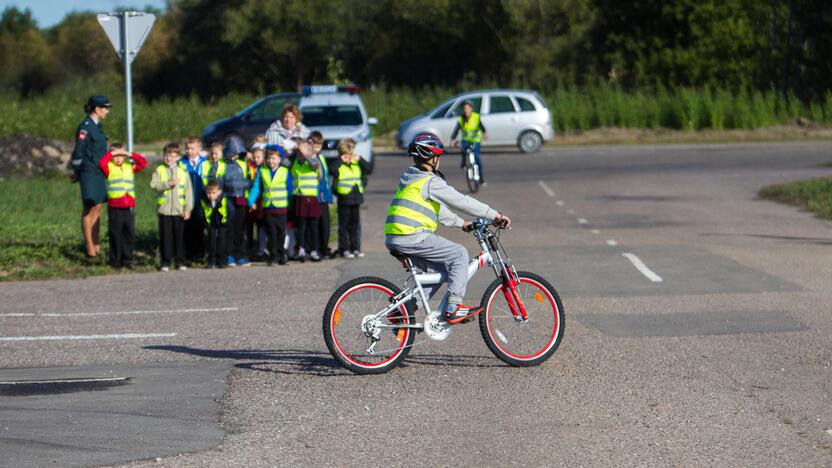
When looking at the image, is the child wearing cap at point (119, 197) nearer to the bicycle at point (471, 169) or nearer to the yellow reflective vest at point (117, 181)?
the yellow reflective vest at point (117, 181)

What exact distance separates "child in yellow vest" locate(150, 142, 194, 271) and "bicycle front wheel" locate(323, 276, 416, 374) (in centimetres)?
713

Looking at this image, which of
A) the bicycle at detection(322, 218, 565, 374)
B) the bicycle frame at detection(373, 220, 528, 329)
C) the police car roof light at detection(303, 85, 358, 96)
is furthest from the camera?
A: the police car roof light at detection(303, 85, 358, 96)

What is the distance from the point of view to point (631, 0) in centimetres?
5778

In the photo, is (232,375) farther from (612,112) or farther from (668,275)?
(612,112)

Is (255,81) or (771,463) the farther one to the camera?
(255,81)

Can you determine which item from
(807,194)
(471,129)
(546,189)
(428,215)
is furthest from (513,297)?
(546,189)

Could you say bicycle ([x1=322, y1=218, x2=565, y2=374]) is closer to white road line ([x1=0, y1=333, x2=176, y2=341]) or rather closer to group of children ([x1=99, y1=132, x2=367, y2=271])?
white road line ([x1=0, y1=333, x2=176, y2=341])

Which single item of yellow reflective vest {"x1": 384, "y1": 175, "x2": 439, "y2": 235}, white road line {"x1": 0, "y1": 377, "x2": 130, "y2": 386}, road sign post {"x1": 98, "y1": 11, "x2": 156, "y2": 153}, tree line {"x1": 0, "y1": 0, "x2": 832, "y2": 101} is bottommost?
white road line {"x1": 0, "y1": 377, "x2": 130, "y2": 386}

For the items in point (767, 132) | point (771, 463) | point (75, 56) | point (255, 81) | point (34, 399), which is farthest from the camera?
point (75, 56)

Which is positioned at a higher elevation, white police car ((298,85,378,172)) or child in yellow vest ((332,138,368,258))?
white police car ((298,85,378,172))

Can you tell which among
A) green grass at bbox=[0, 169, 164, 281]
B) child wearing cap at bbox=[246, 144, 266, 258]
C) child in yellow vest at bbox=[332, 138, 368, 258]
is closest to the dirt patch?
green grass at bbox=[0, 169, 164, 281]

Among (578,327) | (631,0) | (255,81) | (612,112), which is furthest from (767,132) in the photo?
(578,327)

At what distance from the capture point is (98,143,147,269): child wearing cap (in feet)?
53.3

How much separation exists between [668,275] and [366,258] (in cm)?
400
